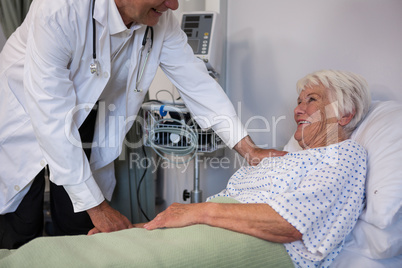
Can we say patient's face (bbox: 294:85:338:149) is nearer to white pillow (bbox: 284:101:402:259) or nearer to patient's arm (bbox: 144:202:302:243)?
white pillow (bbox: 284:101:402:259)

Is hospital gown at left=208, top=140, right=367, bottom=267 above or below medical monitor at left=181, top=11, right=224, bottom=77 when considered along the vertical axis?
below

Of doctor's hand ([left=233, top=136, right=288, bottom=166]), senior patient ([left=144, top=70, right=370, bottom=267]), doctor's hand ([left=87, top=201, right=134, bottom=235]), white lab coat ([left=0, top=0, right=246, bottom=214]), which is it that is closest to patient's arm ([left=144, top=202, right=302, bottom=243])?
senior patient ([left=144, top=70, right=370, bottom=267])

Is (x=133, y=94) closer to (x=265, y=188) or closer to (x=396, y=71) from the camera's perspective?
(x=265, y=188)

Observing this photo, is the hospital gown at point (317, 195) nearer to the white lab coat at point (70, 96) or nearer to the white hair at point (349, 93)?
the white hair at point (349, 93)

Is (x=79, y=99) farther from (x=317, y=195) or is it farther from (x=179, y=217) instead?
(x=317, y=195)

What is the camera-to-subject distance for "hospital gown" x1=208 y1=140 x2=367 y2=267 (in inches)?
45.8

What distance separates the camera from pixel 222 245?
107 cm

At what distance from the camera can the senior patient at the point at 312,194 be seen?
45.6 inches

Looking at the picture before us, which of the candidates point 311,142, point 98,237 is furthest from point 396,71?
point 98,237

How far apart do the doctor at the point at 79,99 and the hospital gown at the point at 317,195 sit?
0.89ft

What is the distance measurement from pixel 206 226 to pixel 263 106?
121 cm

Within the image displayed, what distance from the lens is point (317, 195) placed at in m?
1.17

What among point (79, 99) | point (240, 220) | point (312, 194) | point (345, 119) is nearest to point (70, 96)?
point (79, 99)

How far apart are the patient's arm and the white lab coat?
31 centimetres
